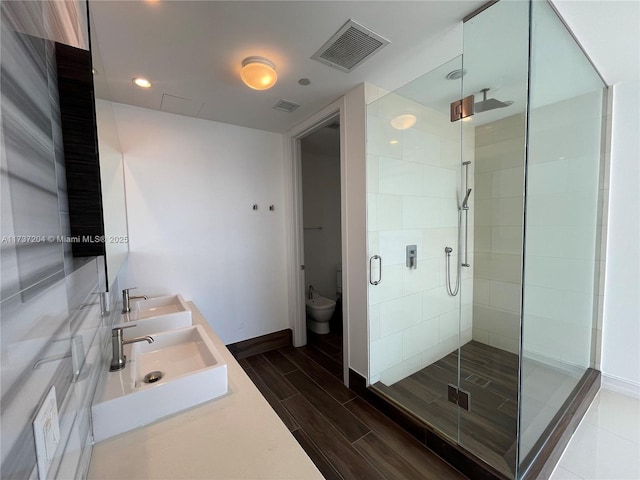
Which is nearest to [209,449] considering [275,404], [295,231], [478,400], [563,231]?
[275,404]

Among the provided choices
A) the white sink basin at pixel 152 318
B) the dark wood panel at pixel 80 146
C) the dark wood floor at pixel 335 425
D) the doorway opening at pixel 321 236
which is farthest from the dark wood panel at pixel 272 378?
the dark wood panel at pixel 80 146

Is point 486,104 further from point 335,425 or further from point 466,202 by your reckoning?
point 335,425

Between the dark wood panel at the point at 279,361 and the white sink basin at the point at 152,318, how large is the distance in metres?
1.14

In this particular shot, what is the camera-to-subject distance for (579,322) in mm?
2074

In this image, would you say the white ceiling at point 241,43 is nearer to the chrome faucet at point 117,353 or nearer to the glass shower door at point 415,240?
the glass shower door at point 415,240

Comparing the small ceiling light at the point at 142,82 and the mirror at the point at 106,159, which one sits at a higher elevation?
the small ceiling light at the point at 142,82

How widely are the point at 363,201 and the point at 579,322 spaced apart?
202 centimetres

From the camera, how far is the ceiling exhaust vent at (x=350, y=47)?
4.50 feet

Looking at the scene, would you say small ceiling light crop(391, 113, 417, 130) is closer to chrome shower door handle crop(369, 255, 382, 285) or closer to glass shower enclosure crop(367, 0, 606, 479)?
glass shower enclosure crop(367, 0, 606, 479)

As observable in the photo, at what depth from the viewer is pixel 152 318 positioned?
157 cm

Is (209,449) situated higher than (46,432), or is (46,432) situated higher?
(46,432)

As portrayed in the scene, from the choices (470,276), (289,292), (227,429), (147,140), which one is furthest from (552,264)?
(147,140)

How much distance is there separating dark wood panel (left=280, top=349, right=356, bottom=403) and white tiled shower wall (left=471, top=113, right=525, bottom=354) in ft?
3.90

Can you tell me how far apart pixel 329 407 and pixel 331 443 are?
324 mm
